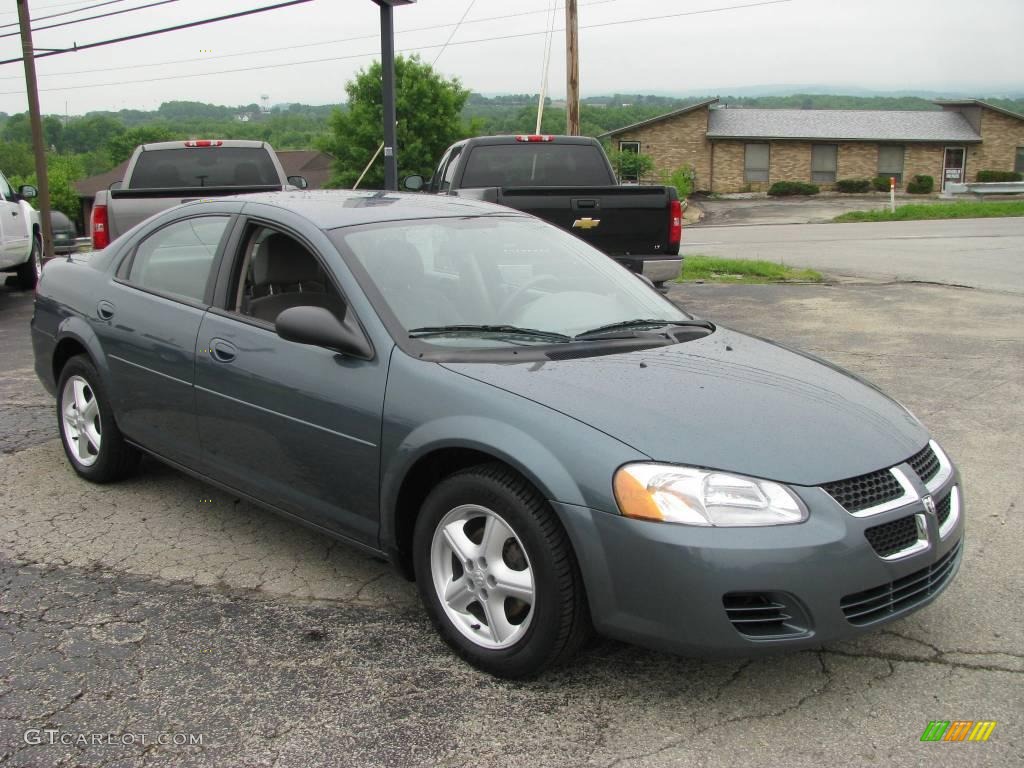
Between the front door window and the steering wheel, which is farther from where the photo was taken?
the front door window

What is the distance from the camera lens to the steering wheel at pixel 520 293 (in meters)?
3.92

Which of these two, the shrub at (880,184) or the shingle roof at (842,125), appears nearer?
the shrub at (880,184)

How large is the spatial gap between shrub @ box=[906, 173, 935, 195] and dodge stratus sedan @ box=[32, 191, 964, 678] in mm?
50280

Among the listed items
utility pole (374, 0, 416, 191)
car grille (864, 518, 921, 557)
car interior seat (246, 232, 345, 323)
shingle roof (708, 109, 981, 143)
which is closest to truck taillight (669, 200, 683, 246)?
car interior seat (246, 232, 345, 323)

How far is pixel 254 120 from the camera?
112m

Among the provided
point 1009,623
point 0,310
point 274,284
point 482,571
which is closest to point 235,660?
point 482,571

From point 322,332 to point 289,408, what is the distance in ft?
1.27

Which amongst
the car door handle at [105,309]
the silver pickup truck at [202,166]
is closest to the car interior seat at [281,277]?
the car door handle at [105,309]

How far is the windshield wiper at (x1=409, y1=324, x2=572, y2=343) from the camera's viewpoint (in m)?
3.66

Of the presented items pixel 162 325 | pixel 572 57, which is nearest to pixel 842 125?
pixel 572 57

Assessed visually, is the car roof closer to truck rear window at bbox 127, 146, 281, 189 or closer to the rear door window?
the rear door window

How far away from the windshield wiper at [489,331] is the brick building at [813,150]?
50.6 m

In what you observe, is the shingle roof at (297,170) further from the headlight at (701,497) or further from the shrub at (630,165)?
the headlight at (701,497)

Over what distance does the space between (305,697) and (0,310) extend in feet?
34.5
